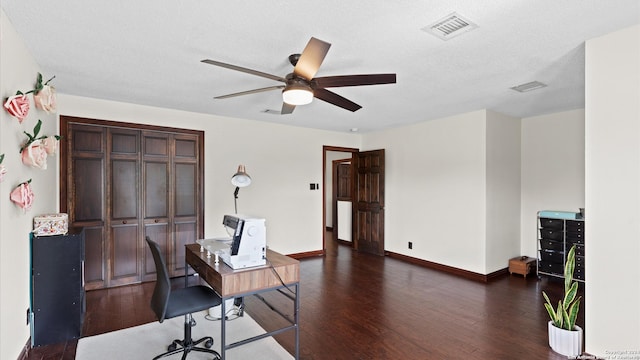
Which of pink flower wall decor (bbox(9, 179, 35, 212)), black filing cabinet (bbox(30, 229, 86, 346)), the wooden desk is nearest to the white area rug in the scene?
black filing cabinet (bbox(30, 229, 86, 346))

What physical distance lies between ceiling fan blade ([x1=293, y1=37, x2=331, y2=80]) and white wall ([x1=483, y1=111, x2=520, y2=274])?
11.0ft

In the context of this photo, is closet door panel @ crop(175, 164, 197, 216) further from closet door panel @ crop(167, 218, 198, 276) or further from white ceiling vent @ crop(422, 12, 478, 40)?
white ceiling vent @ crop(422, 12, 478, 40)

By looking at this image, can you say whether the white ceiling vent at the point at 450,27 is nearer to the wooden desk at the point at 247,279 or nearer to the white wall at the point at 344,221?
the wooden desk at the point at 247,279

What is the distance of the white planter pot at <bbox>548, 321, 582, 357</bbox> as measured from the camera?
2.45 meters

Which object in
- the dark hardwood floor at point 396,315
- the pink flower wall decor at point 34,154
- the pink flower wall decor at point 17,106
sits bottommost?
the dark hardwood floor at point 396,315

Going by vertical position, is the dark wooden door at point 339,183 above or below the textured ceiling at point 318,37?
below

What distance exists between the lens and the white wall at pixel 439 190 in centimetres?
457

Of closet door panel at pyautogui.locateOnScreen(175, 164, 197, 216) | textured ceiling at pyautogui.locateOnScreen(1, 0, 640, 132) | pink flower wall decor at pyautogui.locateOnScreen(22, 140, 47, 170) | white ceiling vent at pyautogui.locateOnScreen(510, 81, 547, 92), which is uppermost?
textured ceiling at pyautogui.locateOnScreen(1, 0, 640, 132)

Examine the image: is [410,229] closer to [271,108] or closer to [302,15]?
[271,108]

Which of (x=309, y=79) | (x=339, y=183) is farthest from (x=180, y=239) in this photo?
(x=339, y=183)

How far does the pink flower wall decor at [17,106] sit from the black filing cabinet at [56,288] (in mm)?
1165

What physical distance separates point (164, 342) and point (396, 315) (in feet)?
7.39

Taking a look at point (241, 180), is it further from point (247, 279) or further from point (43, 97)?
point (43, 97)

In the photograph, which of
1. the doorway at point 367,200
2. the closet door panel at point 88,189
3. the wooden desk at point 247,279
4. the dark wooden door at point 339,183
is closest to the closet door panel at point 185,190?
the closet door panel at point 88,189
